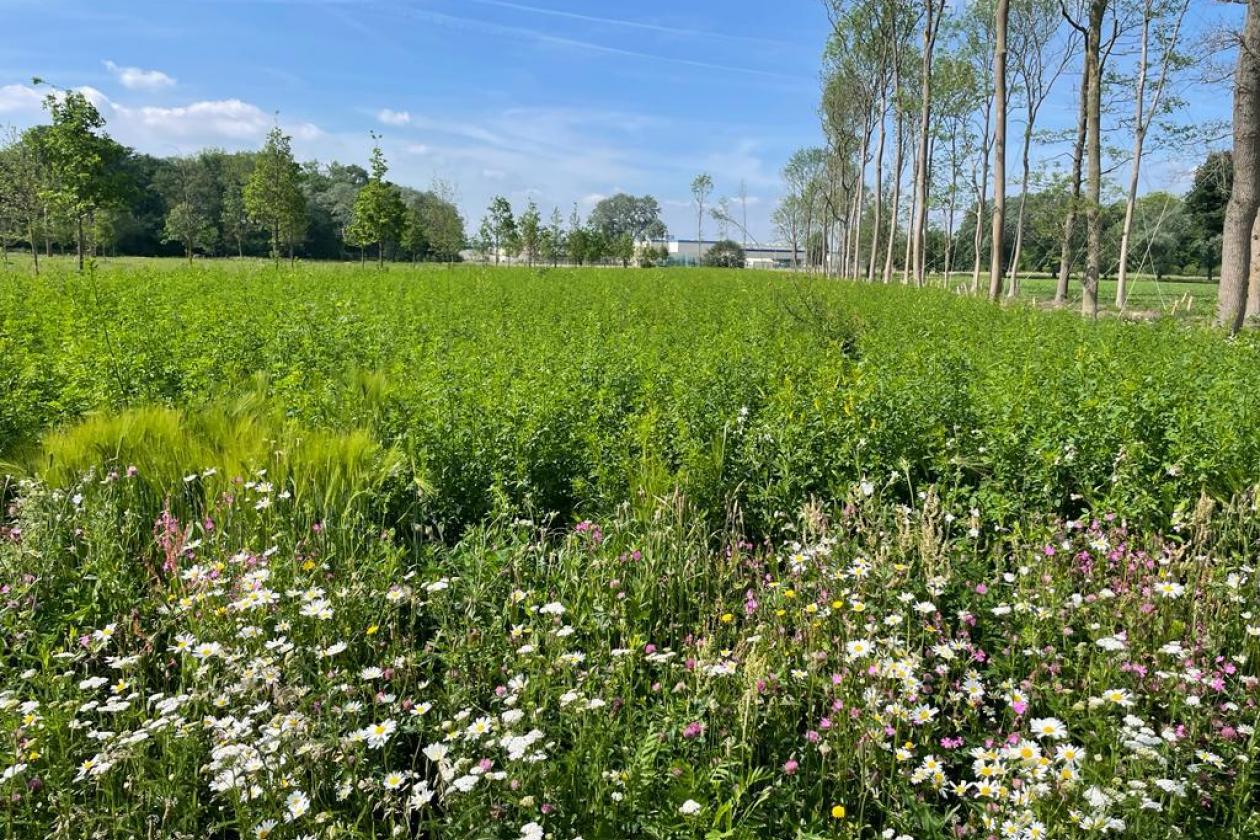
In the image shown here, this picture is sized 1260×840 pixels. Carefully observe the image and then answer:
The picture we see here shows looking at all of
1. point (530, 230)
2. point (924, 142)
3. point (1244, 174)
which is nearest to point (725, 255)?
point (530, 230)

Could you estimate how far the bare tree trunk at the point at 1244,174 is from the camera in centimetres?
1275

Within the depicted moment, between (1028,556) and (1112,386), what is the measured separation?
2.81m

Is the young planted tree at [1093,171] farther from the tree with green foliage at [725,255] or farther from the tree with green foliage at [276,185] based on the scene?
the tree with green foliage at [725,255]

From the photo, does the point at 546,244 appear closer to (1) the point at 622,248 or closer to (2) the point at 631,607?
(1) the point at 622,248

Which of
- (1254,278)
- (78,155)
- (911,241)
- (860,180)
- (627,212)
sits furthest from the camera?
(627,212)

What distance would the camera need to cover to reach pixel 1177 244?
62.5 m

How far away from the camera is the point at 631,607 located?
3.18 m

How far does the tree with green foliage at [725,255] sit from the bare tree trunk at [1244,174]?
295 feet

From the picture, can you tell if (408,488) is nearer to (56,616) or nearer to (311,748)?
(56,616)

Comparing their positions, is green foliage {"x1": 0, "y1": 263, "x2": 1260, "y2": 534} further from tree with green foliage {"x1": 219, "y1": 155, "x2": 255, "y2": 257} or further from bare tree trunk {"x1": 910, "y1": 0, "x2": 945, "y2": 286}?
tree with green foliage {"x1": 219, "y1": 155, "x2": 255, "y2": 257}

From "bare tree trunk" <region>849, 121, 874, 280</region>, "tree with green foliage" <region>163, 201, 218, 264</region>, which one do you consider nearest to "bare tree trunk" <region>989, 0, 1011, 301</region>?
"bare tree trunk" <region>849, 121, 874, 280</region>

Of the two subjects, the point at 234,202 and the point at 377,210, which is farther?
the point at 234,202

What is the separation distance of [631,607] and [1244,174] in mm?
15374

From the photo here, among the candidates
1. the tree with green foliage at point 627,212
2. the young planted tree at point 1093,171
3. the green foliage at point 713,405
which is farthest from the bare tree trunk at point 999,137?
the tree with green foliage at point 627,212
